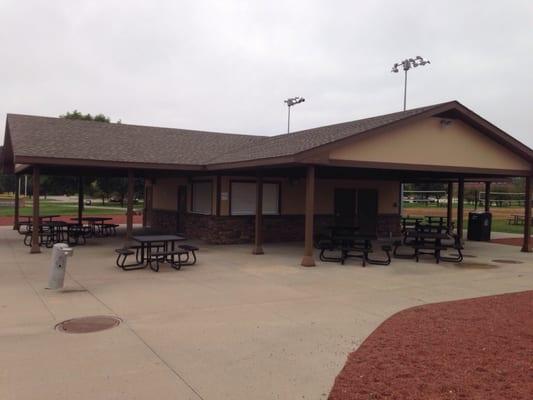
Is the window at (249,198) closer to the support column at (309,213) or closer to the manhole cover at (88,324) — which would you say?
the support column at (309,213)

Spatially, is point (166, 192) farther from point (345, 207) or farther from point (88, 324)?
point (88, 324)

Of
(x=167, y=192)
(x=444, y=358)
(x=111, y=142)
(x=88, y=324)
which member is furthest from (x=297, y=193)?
(x=444, y=358)

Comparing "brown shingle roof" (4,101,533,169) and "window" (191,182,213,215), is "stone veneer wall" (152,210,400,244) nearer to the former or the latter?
"window" (191,182,213,215)

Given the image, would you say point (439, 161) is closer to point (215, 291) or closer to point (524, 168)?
point (524, 168)

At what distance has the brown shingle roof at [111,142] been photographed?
13911mm

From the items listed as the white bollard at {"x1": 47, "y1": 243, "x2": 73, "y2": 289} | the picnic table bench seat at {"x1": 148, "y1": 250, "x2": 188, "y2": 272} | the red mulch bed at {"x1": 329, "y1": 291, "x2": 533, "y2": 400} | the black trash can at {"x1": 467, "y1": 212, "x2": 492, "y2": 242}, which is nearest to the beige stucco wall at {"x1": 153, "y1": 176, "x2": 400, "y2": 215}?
the black trash can at {"x1": 467, "y1": 212, "x2": 492, "y2": 242}

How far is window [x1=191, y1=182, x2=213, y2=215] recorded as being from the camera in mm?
16844

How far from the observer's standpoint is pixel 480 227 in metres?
19.4

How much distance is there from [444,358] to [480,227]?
15.8 meters

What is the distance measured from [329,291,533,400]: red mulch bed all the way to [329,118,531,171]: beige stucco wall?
5.73m

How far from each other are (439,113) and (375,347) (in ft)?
30.5

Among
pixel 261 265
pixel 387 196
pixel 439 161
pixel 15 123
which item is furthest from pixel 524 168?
pixel 15 123

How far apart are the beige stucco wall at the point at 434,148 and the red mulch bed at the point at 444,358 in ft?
18.8

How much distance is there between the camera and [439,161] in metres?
13.6
